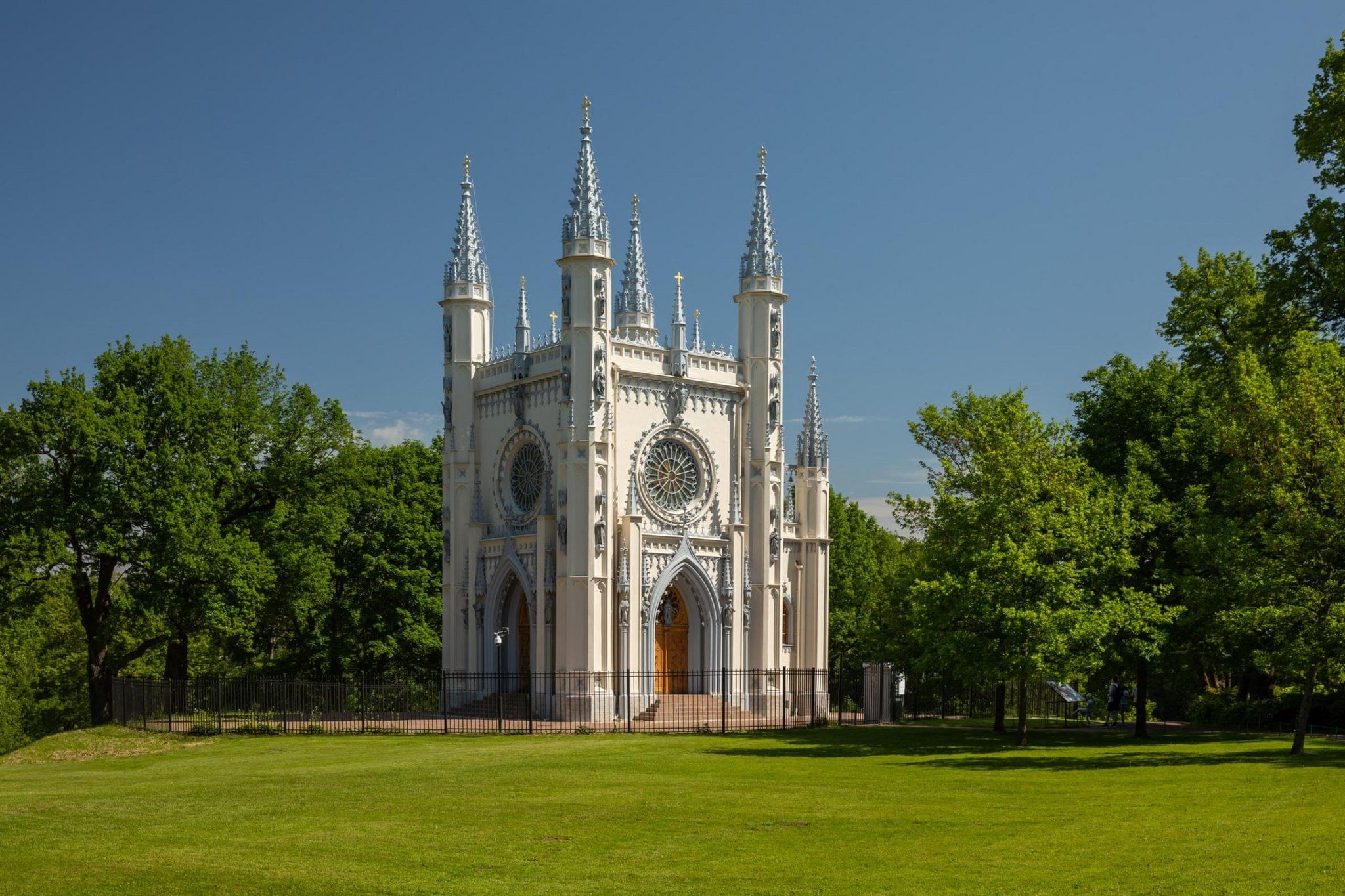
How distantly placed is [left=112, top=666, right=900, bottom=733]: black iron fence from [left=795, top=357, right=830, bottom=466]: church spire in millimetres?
8020

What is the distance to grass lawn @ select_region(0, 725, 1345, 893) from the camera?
52.4 ft

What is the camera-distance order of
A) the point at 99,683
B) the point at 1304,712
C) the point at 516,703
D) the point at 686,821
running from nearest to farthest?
the point at 686,821
the point at 1304,712
the point at 99,683
the point at 516,703

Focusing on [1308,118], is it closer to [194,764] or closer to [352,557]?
[194,764]

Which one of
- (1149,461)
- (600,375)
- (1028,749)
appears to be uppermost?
(600,375)

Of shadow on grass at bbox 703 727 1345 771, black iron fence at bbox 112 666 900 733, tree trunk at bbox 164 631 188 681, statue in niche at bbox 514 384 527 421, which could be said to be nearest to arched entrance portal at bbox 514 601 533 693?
black iron fence at bbox 112 666 900 733

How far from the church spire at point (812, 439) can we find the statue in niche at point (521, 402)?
435 inches

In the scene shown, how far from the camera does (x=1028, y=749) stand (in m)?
33.4

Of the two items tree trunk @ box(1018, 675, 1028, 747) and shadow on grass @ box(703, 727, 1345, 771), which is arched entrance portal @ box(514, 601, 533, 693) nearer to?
shadow on grass @ box(703, 727, 1345, 771)

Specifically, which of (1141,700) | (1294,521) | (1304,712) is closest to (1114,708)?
(1141,700)

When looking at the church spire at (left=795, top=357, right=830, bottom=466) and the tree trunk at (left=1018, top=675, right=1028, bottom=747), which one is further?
the church spire at (left=795, top=357, right=830, bottom=466)

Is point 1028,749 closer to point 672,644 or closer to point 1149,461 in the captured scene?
point 1149,461

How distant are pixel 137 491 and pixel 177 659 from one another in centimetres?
960

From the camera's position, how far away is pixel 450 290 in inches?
2056

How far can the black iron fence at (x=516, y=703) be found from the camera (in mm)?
40281
